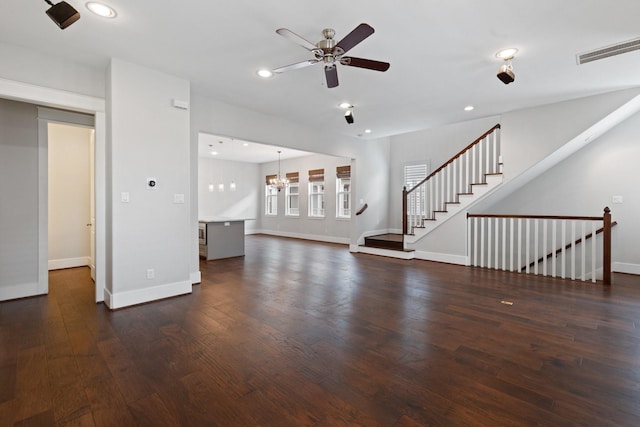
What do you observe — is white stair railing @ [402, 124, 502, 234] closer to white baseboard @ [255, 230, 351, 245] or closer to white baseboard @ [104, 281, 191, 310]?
white baseboard @ [255, 230, 351, 245]

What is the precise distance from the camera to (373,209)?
8.36 meters

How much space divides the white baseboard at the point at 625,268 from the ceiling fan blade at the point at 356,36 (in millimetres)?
6533

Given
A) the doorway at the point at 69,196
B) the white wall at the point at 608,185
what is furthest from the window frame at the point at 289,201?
the white wall at the point at 608,185

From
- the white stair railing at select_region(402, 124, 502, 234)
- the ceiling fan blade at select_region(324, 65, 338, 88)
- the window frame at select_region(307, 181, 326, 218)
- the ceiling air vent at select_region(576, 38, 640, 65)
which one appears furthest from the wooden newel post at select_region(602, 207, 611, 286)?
the window frame at select_region(307, 181, 326, 218)

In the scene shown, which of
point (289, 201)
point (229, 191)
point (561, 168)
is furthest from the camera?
point (229, 191)

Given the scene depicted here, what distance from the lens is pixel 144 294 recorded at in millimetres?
3697

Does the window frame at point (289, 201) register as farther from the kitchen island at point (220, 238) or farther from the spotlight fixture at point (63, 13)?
the spotlight fixture at point (63, 13)

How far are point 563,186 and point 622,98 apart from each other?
2.17m

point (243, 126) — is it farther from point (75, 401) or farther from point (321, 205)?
point (321, 205)

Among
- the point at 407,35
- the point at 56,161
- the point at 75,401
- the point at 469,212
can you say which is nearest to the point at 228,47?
the point at 407,35

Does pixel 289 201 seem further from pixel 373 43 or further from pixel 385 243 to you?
pixel 373 43

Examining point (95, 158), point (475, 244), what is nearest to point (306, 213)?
point (475, 244)

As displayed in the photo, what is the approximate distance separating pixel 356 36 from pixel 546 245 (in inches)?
206

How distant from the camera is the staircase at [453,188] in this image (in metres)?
5.70
